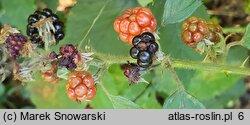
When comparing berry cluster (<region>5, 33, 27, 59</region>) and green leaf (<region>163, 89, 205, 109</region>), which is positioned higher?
berry cluster (<region>5, 33, 27, 59</region>)

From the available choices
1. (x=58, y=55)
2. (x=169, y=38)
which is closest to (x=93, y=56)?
(x=58, y=55)

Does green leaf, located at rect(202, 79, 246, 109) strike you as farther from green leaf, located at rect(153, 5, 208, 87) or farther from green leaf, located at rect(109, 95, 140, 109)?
green leaf, located at rect(109, 95, 140, 109)

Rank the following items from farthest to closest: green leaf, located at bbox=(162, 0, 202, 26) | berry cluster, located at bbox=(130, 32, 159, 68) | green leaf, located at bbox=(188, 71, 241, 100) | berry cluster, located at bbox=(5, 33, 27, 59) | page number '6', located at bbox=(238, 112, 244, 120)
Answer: green leaf, located at bbox=(188, 71, 241, 100)
page number '6', located at bbox=(238, 112, 244, 120)
green leaf, located at bbox=(162, 0, 202, 26)
berry cluster, located at bbox=(5, 33, 27, 59)
berry cluster, located at bbox=(130, 32, 159, 68)


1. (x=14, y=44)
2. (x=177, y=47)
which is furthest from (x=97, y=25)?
(x=14, y=44)

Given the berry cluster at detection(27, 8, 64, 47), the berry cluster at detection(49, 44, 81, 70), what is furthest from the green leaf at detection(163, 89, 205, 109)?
the berry cluster at detection(27, 8, 64, 47)

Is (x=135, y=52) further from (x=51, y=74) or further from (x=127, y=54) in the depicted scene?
(x=127, y=54)

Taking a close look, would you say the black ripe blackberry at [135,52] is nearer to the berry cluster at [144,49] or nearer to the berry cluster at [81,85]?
Answer: the berry cluster at [144,49]
